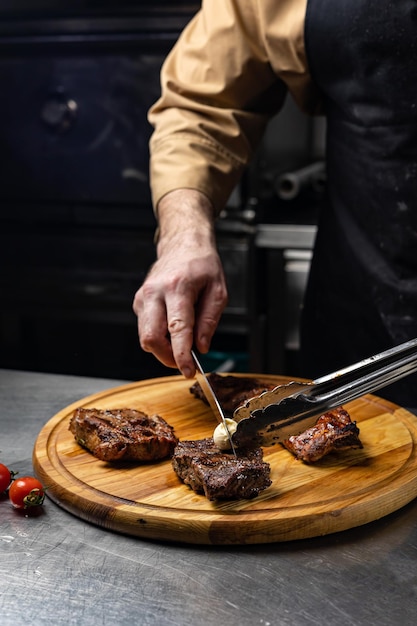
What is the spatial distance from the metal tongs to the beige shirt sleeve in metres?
0.67

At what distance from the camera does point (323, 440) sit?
1.28 meters

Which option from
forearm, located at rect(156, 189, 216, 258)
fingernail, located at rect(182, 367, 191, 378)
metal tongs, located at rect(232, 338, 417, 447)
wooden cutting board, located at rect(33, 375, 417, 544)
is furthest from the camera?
forearm, located at rect(156, 189, 216, 258)

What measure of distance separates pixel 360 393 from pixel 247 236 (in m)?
1.50

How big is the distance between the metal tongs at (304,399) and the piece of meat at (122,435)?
14 cm

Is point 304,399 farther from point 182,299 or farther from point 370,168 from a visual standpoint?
point 370,168

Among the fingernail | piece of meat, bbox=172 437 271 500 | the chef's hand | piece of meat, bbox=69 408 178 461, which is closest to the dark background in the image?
the chef's hand

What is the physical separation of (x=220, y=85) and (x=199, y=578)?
121 centimetres

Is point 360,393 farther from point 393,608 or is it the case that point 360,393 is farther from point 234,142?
point 234,142

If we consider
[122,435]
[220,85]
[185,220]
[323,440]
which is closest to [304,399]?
[323,440]

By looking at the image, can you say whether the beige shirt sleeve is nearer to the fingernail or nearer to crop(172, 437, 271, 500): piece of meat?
the fingernail

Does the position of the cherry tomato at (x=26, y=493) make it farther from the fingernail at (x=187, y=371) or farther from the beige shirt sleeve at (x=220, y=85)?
the beige shirt sleeve at (x=220, y=85)

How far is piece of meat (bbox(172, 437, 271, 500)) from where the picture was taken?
115 centimetres

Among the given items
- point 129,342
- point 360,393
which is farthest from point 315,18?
point 129,342

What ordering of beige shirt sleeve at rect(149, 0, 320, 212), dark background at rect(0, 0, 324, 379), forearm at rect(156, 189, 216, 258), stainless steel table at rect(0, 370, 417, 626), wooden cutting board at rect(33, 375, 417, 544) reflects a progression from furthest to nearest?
dark background at rect(0, 0, 324, 379), beige shirt sleeve at rect(149, 0, 320, 212), forearm at rect(156, 189, 216, 258), wooden cutting board at rect(33, 375, 417, 544), stainless steel table at rect(0, 370, 417, 626)
